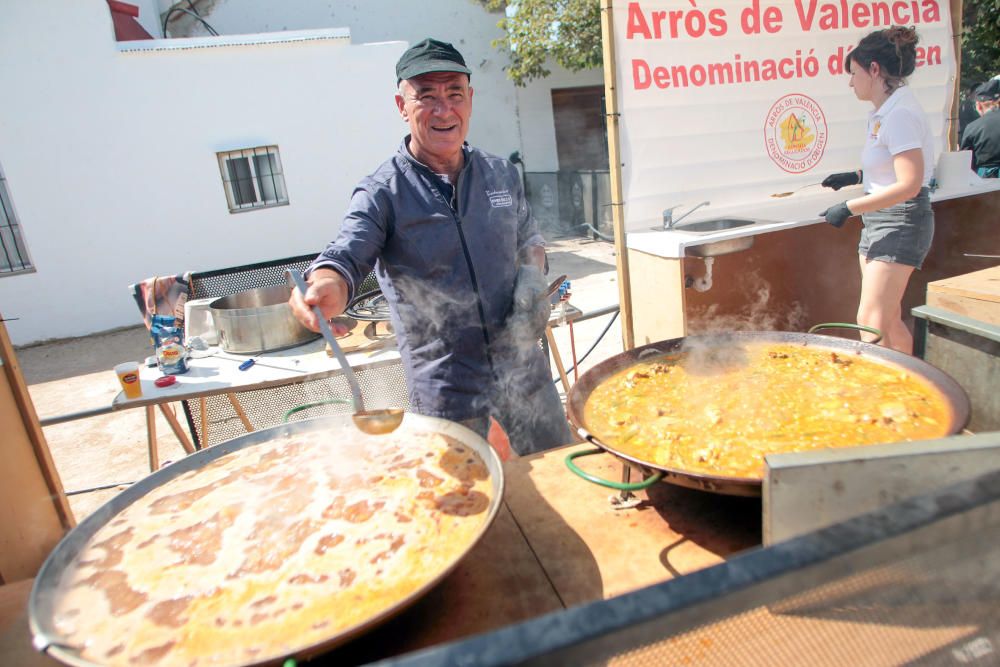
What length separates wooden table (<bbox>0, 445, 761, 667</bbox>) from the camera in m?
1.23

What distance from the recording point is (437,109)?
7.67 ft

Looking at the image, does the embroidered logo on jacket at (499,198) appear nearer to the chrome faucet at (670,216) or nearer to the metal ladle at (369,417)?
the metal ladle at (369,417)

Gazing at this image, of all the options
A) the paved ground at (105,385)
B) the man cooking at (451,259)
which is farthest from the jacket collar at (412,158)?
the paved ground at (105,385)

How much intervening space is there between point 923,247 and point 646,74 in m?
2.05

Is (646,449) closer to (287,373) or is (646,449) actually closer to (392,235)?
(392,235)

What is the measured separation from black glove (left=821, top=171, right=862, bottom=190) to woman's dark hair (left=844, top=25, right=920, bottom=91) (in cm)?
116

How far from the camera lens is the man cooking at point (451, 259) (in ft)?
7.70

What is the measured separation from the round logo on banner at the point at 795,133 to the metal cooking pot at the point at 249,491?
4.02m

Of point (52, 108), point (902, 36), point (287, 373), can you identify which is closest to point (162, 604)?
point (287, 373)

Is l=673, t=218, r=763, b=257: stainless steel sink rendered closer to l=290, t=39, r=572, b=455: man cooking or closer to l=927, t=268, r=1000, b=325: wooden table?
l=927, t=268, r=1000, b=325: wooden table

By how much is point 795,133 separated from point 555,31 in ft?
30.0

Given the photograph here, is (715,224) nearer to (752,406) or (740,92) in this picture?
(740,92)

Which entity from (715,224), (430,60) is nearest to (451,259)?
(430,60)

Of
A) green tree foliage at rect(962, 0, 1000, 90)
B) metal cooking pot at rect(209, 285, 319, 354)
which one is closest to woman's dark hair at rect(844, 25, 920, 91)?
metal cooking pot at rect(209, 285, 319, 354)
